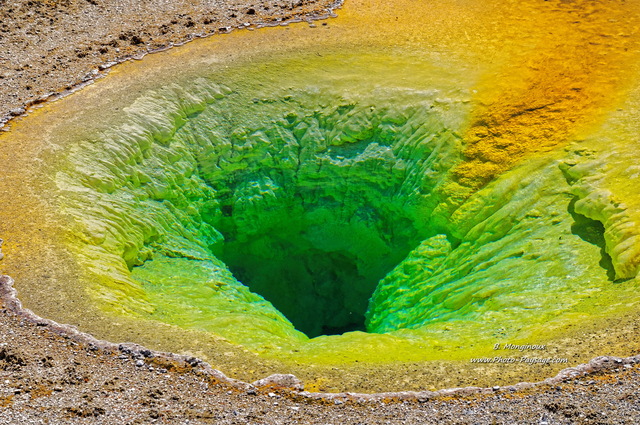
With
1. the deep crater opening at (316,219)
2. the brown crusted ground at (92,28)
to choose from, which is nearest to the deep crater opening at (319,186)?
the deep crater opening at (316,219)

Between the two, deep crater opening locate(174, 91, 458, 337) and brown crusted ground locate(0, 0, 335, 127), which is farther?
brown crusted ground locate(0, 0, 335, 127)

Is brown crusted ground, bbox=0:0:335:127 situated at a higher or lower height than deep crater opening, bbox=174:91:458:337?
higher

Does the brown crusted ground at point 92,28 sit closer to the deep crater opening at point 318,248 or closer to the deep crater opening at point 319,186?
the deep crater opening at point 319,186

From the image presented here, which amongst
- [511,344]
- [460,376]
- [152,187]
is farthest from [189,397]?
[152,187]

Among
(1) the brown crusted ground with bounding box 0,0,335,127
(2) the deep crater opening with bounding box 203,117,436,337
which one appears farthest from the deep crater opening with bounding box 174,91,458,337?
(1) the brown crusted ground with bounding box 0,0,335,127

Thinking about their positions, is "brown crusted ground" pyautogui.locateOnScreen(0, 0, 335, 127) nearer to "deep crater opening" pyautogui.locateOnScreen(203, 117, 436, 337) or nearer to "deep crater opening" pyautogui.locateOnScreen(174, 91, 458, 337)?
"deep crater opening" pyautogui.locateOnScreen(174, 91, 458, 337)

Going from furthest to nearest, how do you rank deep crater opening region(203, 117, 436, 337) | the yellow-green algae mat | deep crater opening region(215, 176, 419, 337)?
deep crater opening region(215, 176, 419, 337), deep crater opening region(203, 117, 436, 337), the yellow-green algae mat

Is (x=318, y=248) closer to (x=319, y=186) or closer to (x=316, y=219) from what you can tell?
(x=316, y=219)

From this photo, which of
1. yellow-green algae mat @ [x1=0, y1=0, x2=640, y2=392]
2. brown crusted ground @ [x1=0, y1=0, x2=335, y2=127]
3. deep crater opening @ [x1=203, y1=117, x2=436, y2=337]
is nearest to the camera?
yellow-green algae mat @ [x1=0, y1=0, x2=640, y2=392]

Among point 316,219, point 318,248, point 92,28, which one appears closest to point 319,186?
point 316,219
